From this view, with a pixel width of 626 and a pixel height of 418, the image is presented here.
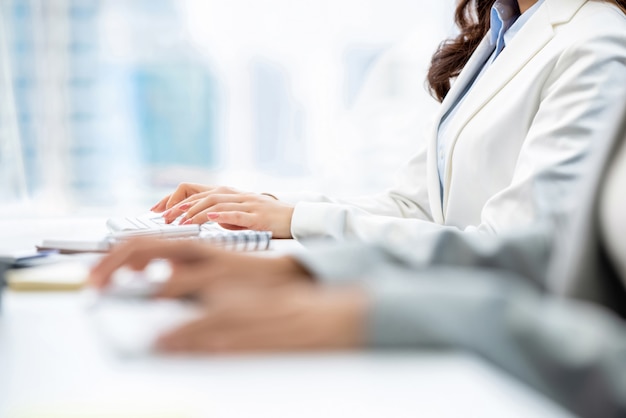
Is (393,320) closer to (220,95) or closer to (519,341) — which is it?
(519,341)

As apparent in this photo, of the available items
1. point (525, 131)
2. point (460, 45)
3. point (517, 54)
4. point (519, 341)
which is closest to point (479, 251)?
point (519, 341)

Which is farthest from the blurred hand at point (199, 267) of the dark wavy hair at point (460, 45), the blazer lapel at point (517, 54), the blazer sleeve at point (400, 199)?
the dark wavy hair at point (460, 45)

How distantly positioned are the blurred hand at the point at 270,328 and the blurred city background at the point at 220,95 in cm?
285

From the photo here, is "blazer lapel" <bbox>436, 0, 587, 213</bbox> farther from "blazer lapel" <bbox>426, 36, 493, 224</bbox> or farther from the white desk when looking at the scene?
the white desk

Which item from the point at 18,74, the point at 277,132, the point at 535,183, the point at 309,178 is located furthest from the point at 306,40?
the point at 535,183

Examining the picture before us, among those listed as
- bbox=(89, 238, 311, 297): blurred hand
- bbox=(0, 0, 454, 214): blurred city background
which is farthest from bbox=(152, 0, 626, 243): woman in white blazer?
bbox=(0, 0, 454, 214): blurred city background

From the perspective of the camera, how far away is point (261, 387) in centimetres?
36

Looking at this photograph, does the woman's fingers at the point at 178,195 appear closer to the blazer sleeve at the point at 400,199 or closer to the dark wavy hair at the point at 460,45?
the blazer sleeve at the point at 400,199

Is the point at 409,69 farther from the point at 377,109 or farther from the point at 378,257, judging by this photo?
the point at 378,257

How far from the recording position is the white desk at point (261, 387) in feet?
1.07

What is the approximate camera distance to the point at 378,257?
584 millimetres

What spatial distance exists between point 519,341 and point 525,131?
0.88 metres

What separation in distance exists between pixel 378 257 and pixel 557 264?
205 millimetres

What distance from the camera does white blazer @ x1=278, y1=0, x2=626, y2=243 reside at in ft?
3.54
